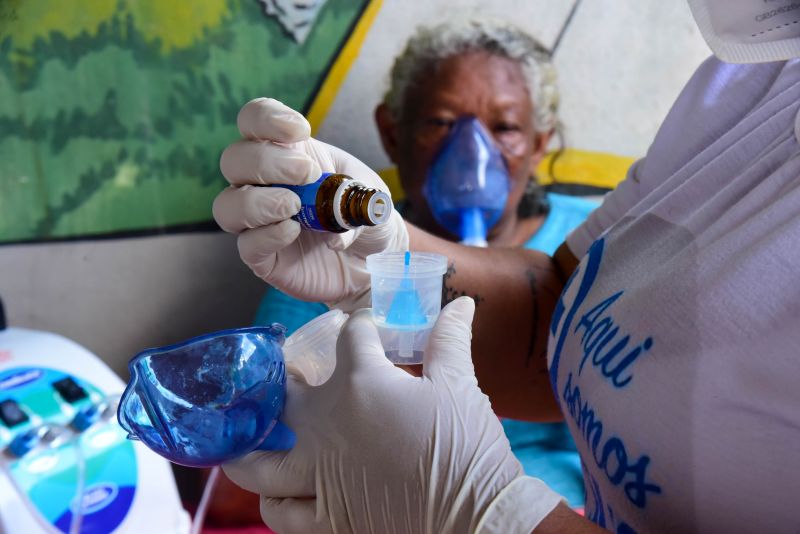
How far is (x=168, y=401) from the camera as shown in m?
0.58

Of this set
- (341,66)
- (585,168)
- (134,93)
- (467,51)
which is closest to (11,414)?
(134,93)

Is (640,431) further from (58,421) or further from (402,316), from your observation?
(58,421)

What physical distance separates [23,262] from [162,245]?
31 cm

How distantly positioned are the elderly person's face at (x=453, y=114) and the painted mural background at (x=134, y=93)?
26 centimetres

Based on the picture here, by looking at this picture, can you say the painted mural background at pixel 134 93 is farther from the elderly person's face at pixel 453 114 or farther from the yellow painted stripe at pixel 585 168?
the yellow painted stripe at pixel 585 168

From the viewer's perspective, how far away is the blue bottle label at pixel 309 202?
76cm

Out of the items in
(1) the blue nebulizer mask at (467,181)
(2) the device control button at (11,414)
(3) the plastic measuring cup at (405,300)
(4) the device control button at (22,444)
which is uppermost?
(3) the plastic measuring cup at (405,300)

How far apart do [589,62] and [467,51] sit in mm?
499

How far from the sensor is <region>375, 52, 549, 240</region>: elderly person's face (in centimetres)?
178

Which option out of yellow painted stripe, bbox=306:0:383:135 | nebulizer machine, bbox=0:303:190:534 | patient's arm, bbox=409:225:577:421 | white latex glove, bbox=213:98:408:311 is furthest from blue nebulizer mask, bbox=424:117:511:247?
nebulizer machine, bbox=0:303:190:534

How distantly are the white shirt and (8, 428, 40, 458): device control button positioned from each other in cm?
75

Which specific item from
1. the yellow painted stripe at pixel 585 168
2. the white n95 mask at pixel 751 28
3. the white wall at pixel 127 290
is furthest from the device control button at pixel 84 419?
the yellow painted stripe at pixel 585 168

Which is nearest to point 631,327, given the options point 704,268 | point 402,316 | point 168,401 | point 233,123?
point 704,268

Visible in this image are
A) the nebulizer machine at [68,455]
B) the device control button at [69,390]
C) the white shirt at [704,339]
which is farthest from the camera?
the device control button at [69,390]
